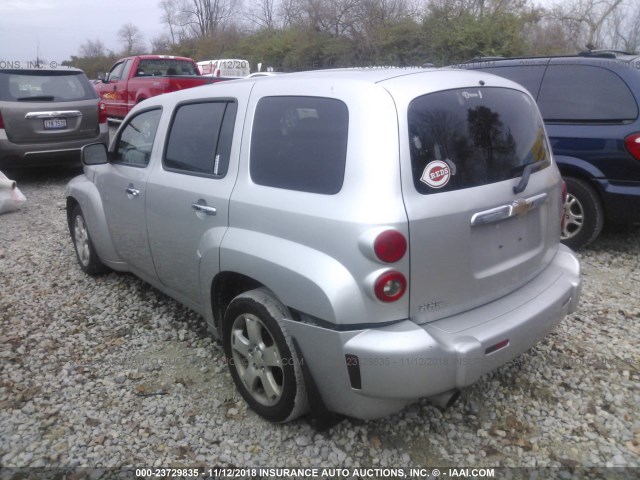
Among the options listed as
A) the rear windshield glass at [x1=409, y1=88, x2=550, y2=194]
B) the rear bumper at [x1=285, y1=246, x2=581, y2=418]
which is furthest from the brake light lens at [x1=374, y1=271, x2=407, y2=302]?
the rear windshield glass at [x1=409, y1=88, x2=550, y2=194]

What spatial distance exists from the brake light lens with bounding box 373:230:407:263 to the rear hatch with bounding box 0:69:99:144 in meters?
7.49

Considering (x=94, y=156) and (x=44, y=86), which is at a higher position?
(x=44, y=86)

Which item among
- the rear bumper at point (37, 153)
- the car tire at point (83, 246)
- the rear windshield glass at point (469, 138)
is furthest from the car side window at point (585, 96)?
the rear bumper at point (37, 153)

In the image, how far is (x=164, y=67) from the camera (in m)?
13.1

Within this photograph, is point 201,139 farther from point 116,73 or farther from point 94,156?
point 116,73

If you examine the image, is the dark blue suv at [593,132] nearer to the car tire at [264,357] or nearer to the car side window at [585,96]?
the car side window at [585,96]

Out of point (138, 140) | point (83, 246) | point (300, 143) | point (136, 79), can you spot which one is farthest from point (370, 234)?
point (136, 79)

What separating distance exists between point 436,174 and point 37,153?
24.5ft

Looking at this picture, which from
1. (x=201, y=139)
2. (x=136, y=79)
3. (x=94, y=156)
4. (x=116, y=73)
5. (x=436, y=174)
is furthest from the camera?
(x=116, y=73)

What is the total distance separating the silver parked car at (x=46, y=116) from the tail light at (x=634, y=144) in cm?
748

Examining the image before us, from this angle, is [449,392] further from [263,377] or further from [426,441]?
[263,377]

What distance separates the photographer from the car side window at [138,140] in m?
3.74

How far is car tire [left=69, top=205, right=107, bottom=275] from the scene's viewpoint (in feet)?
15.3

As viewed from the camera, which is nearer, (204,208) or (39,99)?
(204,208)
